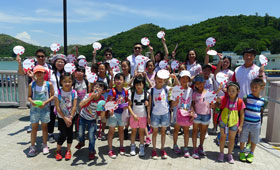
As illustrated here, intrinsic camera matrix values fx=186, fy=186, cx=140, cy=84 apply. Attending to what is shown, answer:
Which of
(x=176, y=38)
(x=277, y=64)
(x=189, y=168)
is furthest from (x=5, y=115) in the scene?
(x=176, y=38)

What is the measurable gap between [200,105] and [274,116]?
2089 mm

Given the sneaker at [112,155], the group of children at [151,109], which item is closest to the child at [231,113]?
the group of children at [151,109]

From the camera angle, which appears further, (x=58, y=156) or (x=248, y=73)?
(x=248, y=73)

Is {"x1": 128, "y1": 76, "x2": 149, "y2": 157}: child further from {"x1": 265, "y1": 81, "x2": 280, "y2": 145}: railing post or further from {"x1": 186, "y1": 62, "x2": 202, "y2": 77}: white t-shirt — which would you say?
{"x1": 265, "y1": 81, "x2": 280, "y2": 145}: railing post

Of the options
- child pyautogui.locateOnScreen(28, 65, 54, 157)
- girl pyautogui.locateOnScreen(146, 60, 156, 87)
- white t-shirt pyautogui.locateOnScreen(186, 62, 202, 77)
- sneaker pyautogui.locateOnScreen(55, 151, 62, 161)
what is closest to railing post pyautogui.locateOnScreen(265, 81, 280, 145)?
white t-shirt pyautogui.locateOnScreen(186, 62, 202, 77)

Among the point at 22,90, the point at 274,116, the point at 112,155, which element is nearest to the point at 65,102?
the point at 112,155

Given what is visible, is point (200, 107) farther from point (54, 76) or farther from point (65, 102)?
point (54, 76)

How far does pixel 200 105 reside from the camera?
364cm

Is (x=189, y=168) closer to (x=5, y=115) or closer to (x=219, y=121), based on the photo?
(x=219, y=121)

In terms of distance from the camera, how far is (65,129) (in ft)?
11.6

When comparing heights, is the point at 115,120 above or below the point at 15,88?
below

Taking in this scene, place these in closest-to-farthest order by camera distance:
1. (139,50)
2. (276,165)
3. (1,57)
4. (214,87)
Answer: (276,165)
(214,87)
(139,50)
(1,57)

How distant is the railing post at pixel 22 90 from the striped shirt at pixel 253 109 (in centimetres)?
682

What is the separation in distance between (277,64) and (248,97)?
5741 cm
